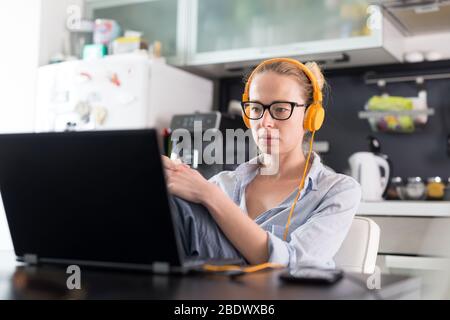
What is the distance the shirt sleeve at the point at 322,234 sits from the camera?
100 cm

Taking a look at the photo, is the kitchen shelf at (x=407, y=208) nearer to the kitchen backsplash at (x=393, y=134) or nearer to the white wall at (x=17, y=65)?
the kitchen backsplash at (x=393, y=134)

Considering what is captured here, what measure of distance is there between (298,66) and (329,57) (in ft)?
5.41

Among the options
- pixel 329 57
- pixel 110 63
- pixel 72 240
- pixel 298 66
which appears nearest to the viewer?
pixel 72 240

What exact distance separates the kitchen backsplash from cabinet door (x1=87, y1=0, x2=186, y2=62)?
0.88 m

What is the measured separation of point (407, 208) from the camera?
8.16ft

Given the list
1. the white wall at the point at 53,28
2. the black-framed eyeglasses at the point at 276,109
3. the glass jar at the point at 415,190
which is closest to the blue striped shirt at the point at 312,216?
the black-framed eyeglasses at the point at 276,109

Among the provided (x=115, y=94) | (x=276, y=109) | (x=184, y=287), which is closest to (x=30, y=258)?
(x=184, y=287)

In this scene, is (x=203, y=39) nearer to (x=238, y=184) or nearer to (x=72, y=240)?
(x=238, y=184)

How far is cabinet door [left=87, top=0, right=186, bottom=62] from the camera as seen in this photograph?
11.0 ft

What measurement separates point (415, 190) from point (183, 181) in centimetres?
204

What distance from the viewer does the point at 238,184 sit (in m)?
1.37

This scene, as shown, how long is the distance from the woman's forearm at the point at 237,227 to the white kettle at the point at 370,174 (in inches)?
70.4

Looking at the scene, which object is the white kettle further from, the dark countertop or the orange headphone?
the dark countertop
